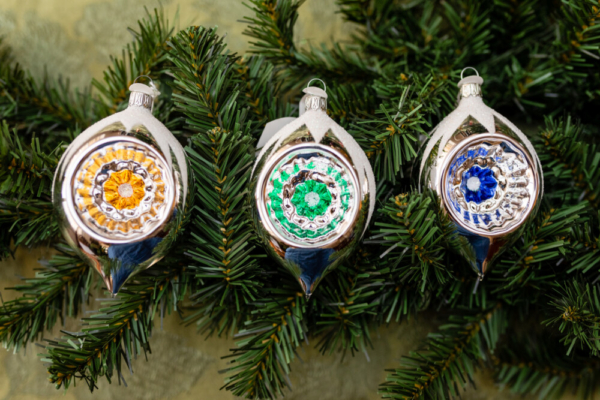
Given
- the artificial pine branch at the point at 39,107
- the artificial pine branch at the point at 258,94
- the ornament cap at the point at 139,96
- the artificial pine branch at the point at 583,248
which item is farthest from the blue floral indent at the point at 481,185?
the artificial pine branch at the point at 39,107

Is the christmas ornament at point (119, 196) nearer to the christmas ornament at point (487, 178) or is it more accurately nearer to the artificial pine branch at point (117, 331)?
the artificial pine branch at point (117, 331)

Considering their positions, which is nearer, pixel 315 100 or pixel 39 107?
pixel 315 100

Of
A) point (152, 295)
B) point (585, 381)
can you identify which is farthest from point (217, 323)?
point (585, 381)

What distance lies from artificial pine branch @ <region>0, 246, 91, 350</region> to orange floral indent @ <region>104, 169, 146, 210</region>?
13 centimetres

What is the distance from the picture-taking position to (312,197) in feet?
1.29

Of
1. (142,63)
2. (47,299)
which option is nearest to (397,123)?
(142,63)

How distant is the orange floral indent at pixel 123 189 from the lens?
15.1 inches

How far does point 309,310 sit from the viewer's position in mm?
476

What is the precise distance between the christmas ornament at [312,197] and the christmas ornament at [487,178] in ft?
0.28

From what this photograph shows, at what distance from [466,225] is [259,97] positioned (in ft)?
0.87

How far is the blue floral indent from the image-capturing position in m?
0.41

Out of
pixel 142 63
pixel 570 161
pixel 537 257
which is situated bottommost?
pixel 537 257

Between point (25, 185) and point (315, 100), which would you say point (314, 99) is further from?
point (25, 185)

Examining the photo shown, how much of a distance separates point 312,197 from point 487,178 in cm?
18
